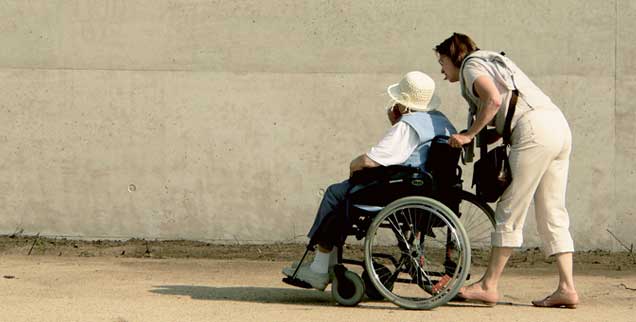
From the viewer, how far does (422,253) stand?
18.9 ft

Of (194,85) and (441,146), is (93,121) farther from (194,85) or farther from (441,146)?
(441,146)

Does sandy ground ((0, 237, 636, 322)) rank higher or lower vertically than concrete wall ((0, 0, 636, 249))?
lower

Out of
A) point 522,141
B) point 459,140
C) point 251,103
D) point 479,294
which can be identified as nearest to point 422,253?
point 479,294

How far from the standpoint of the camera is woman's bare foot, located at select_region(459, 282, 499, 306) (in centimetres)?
577

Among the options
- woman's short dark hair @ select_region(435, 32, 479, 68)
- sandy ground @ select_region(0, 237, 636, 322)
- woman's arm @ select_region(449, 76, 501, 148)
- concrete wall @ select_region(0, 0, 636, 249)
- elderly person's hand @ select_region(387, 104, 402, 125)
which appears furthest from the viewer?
concrete wall @ select_region(0, 0, 636, 249)

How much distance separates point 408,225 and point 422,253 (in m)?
0.15

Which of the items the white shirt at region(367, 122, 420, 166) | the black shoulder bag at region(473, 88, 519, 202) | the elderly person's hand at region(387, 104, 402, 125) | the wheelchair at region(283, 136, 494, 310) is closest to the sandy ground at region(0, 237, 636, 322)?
the wheelchair at region(283, 136, 494, 310)

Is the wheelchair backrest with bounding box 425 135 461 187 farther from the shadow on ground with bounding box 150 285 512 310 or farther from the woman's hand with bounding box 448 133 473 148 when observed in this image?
the shadow on ground with bounding box 150 285 512 310

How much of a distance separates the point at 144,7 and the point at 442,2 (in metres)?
2.00

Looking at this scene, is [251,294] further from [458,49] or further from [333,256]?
[458,49]

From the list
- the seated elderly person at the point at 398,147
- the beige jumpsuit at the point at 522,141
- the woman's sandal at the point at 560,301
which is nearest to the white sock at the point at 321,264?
the seated elderly person at the point at 398,147

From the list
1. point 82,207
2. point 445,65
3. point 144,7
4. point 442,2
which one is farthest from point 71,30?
point 445,65

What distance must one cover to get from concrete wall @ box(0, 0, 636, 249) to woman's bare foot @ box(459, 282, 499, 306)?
2.60m

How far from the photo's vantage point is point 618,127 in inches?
327
